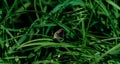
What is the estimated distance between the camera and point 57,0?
1.61 m

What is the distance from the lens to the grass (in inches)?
54.4

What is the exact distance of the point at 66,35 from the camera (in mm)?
1515

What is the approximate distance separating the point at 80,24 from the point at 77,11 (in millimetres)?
73

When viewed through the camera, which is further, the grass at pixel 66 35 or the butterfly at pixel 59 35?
the butterfly at pixel 59 35

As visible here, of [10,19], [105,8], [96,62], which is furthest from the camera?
[10,19]

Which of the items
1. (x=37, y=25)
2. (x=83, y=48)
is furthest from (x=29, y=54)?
(x=83, y=48)

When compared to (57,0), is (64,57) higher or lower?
lower

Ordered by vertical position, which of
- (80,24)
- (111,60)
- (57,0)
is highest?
(57,0)

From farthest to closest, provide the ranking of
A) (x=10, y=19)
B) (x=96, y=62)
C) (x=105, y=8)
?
1. (x=10, y=19)
2. (x=105, y=8)
3. (x=96, y=62)

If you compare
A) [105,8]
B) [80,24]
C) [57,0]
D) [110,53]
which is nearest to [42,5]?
[57,0]

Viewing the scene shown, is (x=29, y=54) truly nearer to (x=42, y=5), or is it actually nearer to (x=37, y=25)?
(x=37, y=25)

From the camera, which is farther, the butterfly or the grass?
the butterfly

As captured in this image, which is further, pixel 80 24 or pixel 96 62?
pixel 80 24

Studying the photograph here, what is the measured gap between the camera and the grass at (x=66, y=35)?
1383mm
